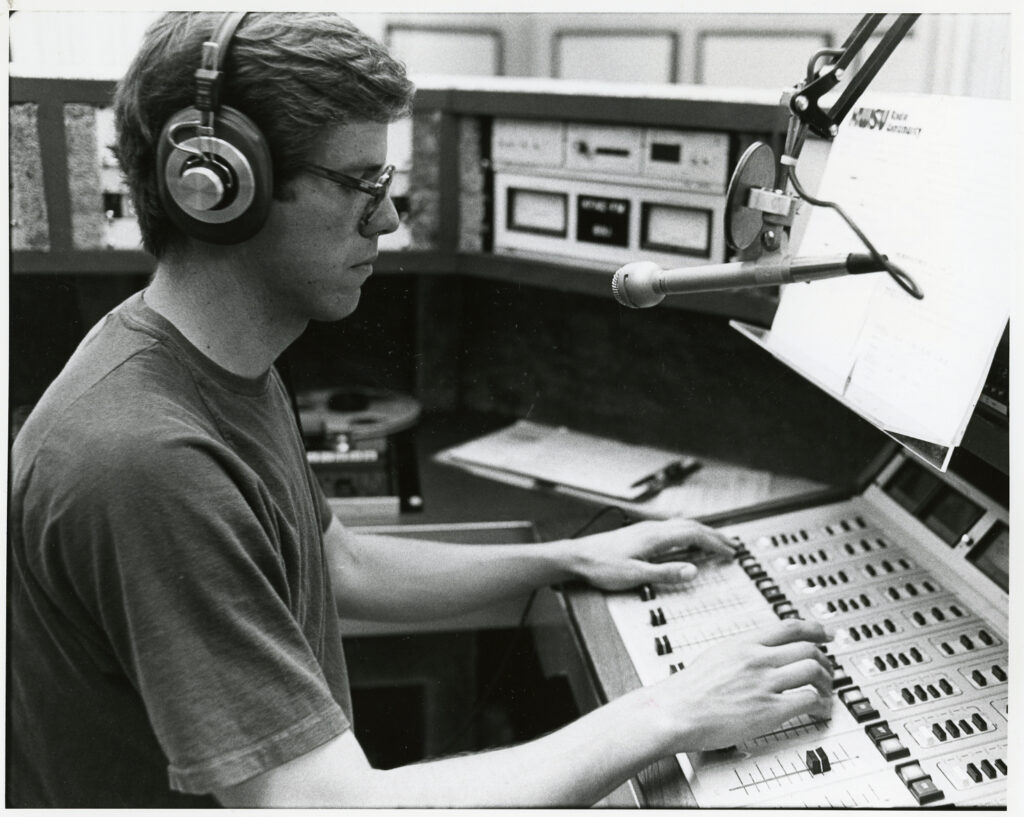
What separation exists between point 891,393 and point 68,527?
2.31 feet

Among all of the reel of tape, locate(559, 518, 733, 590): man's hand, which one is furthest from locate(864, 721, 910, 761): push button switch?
the reel of tape

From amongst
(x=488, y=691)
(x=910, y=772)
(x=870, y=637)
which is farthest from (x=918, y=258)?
(x=488, y=691)

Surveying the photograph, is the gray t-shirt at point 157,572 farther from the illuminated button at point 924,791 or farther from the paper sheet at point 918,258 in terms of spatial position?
the paper sheet at point 918,258

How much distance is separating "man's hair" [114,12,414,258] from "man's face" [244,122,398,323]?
1 centimetres

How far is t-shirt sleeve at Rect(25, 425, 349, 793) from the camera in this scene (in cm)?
71

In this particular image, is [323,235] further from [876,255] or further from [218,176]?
[876,255]

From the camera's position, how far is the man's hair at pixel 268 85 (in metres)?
0.82

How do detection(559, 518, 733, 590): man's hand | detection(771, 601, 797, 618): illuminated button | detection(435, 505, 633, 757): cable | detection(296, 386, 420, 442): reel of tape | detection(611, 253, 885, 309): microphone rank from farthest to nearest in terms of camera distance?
detection(296, 386, 420, 442): reel of tape, detection(435, 505, 633, 757): cable, detection(559, 518, 733, 590): man's hand, detection(771, 601, 797, 618): illuminated button, detection(611, 253, 885, 309): microphone

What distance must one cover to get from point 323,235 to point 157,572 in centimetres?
33

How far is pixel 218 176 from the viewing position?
79 cm

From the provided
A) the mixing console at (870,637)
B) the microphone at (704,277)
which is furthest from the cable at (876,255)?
the mixing console at (870,637)

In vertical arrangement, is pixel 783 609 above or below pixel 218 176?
below

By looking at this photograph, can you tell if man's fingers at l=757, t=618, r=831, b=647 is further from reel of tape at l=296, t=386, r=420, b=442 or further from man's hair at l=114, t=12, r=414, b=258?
reel of tape at l=296, t=386, r=420, b=442

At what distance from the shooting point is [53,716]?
0.86 meters
